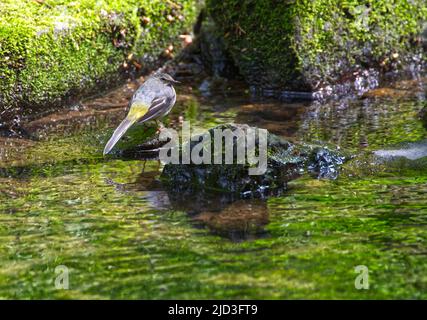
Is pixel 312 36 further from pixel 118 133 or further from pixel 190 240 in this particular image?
pixel 190 240

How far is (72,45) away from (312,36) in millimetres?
3097

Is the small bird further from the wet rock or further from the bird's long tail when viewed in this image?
the wet rock

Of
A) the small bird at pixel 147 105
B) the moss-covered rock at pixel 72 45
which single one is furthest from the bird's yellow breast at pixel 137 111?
the moss-covered rock at pixel 72 45

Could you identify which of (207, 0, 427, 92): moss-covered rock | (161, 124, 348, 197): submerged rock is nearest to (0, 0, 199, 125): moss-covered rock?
(207, 0, 427, 92): moss-covered rock

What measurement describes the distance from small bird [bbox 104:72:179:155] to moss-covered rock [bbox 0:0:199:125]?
5.77 ft

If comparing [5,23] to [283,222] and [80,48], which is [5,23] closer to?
[80,48]

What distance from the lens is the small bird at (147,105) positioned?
7.03 metres

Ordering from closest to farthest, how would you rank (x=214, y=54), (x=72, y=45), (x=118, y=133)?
(x=118, y=133), (x=72, y=45), (x=214, y=54)

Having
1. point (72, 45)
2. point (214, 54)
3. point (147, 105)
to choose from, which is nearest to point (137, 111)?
point (147, 105)

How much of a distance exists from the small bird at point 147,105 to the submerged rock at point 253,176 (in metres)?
0.90

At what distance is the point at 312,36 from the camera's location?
9.45 metres

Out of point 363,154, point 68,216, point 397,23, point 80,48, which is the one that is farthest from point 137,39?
point 68,216

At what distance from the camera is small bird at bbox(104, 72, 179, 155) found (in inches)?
277
